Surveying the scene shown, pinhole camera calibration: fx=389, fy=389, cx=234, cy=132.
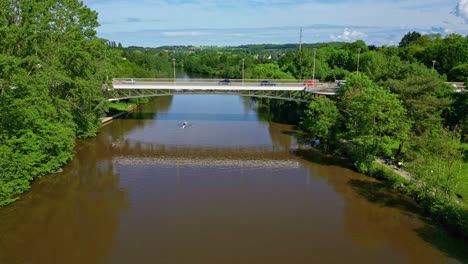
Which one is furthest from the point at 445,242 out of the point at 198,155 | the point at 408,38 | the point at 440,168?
the point at 408,38

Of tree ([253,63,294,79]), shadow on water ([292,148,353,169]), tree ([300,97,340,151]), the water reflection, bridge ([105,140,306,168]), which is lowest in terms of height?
the water reflection

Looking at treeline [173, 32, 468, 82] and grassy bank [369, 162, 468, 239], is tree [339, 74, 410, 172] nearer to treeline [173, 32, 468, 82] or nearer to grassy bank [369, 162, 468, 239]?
grassy bank [369, 162, 468, 239]

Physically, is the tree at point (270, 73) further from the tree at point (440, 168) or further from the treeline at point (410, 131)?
the tree at point (440, 168)

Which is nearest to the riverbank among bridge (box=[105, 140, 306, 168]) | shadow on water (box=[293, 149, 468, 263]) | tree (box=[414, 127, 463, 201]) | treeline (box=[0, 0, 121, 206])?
bridge (box=[105, 140, 306, 168])

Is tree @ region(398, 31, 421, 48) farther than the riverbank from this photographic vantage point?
Yes

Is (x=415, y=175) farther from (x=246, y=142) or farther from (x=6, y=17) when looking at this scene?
(x=6, y=17)

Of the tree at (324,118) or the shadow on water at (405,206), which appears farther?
the tree at (324,118)

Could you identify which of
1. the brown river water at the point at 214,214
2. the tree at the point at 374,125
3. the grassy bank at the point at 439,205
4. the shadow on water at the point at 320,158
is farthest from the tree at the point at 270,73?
the grassy bank at the point at 439,205

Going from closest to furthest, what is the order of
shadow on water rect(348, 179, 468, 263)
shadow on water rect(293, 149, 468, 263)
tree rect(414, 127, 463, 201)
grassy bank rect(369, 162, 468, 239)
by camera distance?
shadow on water rect(348, 179, 468, 263)
shadow on water rect(293, 149, 468, 263)
grassy bank rect(369, 162, 468, 239)
tree rect(414, 127, 463, 201)

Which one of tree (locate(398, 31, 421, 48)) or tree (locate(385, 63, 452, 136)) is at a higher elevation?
tree (locate(398, 31, 421, 48))
